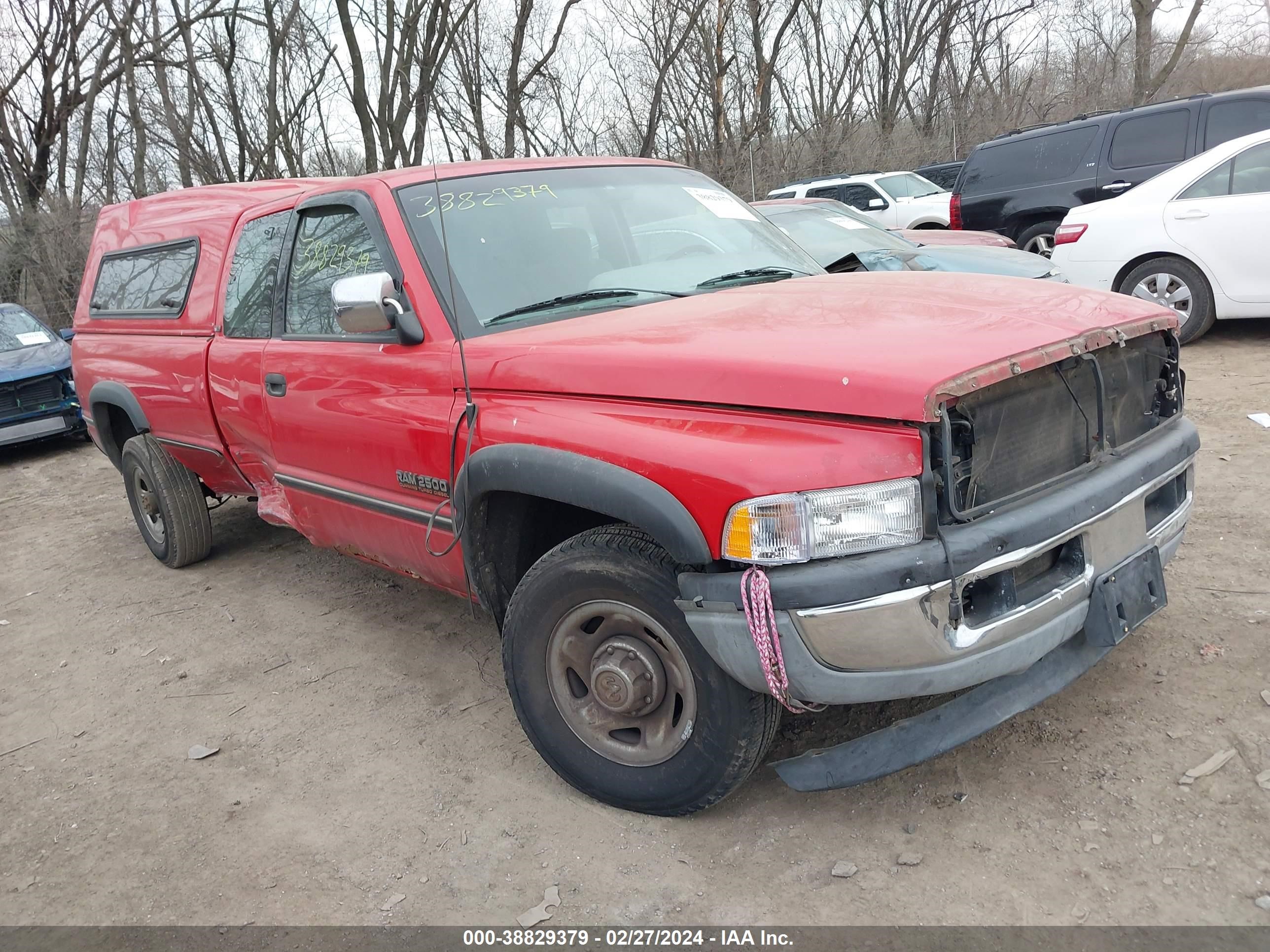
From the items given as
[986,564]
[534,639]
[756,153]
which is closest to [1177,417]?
[986,564]

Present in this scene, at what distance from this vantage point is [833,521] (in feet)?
7.13

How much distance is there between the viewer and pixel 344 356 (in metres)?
3.41

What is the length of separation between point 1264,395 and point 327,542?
5596 millimetres

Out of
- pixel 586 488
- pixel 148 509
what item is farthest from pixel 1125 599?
pixel 148 509

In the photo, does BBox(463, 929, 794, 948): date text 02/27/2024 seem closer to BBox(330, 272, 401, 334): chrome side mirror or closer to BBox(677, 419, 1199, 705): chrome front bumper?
BBox(677, 419, 1199, 705): chrome front bumper

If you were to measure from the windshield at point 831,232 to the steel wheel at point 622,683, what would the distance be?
4.68 metres

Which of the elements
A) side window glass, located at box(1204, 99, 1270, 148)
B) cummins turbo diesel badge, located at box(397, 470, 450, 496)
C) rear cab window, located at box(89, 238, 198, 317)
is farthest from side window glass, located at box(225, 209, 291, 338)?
side window glass, located at box(1204, 99, 1270, 148)

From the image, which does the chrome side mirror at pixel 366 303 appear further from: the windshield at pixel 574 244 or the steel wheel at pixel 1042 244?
the steel wheel at pixel 1042 244

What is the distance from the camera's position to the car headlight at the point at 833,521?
2154 mm

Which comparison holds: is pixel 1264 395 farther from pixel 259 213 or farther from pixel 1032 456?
pixel 259 213

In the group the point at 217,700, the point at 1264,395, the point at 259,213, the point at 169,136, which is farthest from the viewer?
the point at 169,136

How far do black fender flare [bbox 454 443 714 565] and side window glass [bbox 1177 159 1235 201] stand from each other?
6672mm

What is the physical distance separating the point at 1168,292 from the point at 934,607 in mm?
6471

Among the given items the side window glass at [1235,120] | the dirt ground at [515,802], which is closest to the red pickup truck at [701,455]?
the dirt ground at [515,802]
